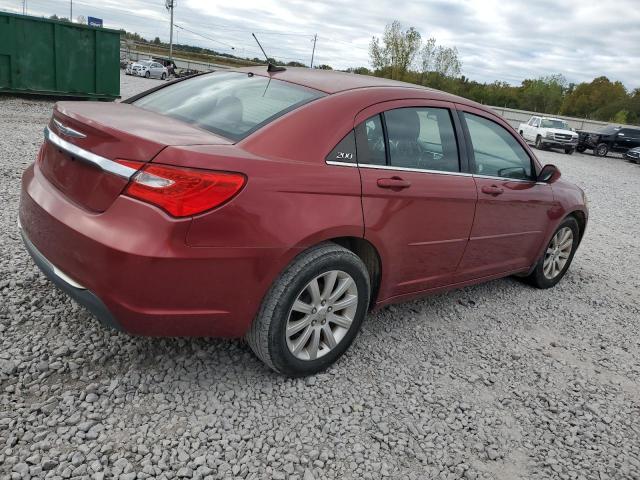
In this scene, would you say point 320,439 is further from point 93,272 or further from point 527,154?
point 527,154

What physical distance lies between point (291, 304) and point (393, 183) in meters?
0.91

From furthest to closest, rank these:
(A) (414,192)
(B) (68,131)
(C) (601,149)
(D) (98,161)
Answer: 1. (C) (601,149)
2. (A) (414,192)
3. (B) (68,131)
4. (D) (98,161)

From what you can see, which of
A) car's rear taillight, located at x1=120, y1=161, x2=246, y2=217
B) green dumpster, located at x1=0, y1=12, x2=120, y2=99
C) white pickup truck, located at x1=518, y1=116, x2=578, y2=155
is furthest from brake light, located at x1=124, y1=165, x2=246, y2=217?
white pickup truck, located at x1=518, y1=116, x2=578, y2=155

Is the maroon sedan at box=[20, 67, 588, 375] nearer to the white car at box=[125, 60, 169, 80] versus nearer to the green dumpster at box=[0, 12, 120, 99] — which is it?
the green dumpster at box=[0, 12, 120, 99]

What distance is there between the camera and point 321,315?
111 inches

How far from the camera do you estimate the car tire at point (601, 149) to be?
82.3 ft

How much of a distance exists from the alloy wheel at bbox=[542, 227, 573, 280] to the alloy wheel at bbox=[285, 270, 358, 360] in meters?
2.63

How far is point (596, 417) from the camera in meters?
2.96

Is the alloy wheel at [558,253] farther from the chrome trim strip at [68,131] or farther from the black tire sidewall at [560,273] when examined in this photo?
the chrome trim strip at [68,131]

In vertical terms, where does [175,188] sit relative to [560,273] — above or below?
above

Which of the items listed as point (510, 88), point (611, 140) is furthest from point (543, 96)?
point (611, 140)

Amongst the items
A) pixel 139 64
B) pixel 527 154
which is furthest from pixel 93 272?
pixel 139 64

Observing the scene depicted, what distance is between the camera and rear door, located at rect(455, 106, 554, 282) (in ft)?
12.0

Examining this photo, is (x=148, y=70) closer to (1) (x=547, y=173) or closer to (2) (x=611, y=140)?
(2) (x=611, y=140)
